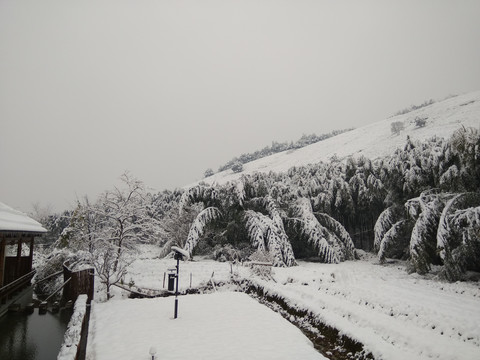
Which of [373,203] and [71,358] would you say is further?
[373,203]

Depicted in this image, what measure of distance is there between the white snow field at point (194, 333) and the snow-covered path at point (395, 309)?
1.48 m

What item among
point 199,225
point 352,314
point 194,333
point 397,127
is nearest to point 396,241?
point 352,314

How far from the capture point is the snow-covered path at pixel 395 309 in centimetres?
626

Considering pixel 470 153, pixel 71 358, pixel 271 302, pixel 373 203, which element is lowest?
pixel 271 302

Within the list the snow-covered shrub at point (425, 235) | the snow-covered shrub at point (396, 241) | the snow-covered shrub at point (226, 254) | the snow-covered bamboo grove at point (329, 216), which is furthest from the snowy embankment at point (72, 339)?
the snow-covered shrub at point (396, 241)

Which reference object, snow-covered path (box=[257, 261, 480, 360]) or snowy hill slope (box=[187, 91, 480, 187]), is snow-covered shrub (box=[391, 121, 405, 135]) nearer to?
snowy hill slope (box=[187, 91, 480, 187])

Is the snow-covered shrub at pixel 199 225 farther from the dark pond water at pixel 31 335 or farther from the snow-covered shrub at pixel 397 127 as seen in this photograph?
the snow-covered shrub at pixel 397 127

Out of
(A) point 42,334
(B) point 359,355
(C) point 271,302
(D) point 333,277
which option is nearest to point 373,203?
(D) point 333,277

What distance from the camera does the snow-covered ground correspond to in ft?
21.7

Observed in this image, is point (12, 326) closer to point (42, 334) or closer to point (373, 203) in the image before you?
point (42, 334)

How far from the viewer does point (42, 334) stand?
8695 mm

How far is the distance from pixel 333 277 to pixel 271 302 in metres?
4.45

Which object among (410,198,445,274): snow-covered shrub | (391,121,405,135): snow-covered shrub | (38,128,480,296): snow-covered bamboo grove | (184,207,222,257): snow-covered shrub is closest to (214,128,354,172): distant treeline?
(391,121,405,135): snow-covered shrub

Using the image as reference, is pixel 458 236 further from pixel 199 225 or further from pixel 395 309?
pixel 199 225
